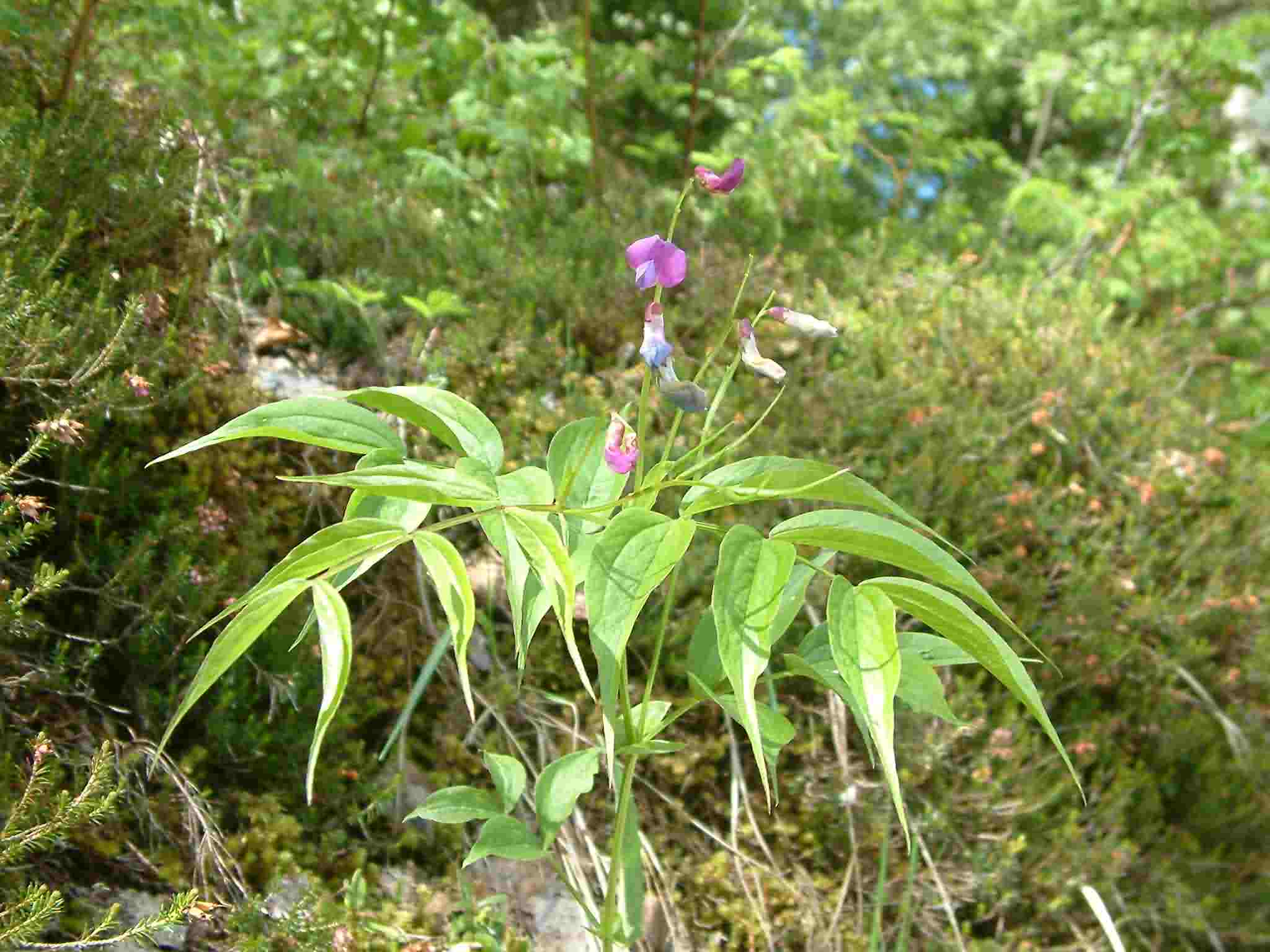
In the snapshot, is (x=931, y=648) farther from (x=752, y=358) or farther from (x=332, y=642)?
(x=332, y=642)

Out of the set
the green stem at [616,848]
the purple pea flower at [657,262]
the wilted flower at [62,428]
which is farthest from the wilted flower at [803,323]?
the wilted flower at [62,428]

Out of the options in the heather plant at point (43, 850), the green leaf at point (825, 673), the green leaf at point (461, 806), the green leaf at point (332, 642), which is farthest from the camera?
the green leaf at point (461, 806)

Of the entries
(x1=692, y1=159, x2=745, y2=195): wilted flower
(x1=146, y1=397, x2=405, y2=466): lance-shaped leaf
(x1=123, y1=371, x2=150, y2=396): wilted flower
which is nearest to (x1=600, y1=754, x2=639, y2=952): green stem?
(x1=146, y1=397, x2=405, y2=466): lance-shaped leaf

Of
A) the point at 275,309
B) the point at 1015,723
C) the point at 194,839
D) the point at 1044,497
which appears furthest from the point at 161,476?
the point at 1044,497

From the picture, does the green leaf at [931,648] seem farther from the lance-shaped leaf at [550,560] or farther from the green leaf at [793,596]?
the lance-shaped leaf at [550,560]

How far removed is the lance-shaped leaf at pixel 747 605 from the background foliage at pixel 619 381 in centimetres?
119

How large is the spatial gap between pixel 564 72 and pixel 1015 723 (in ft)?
11.8

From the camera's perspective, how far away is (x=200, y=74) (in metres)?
4.51

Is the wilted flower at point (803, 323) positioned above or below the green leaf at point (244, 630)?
above

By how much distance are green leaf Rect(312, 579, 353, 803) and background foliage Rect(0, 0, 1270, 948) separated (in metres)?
0.77

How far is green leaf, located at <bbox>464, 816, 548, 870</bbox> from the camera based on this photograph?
5.64 ft

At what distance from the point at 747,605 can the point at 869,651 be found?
0.17 m

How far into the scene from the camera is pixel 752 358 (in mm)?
1508

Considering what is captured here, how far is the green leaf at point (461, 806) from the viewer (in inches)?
70.7
